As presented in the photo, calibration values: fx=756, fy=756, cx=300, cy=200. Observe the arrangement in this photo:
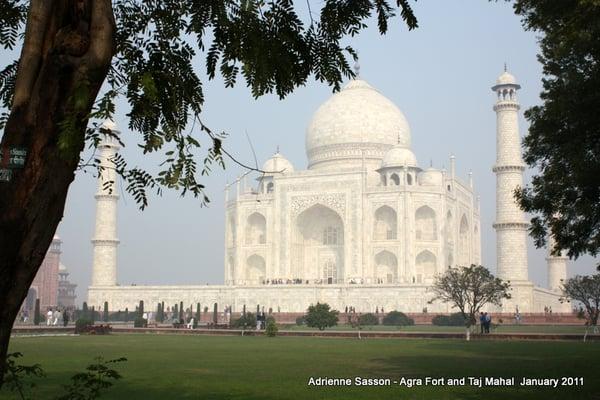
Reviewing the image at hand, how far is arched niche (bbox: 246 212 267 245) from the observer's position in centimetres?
4053

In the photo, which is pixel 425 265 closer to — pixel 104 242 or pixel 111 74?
pixel 104 242

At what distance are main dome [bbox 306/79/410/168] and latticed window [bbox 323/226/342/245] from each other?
3910 millimetres

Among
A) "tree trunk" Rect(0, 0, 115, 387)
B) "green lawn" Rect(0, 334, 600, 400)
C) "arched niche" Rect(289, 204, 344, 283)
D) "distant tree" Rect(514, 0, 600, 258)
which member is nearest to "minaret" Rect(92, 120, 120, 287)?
"arched niche" Rect(289, 204, 344, 283)

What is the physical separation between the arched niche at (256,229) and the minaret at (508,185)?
1246 centimetres

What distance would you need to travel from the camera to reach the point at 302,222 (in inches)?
1556

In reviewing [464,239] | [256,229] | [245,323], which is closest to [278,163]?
[256,229]

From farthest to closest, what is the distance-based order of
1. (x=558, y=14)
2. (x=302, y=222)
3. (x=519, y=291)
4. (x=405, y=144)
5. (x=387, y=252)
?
(x=405, y=144) < (x=302, y=222) < (x=387, y=252) < (x=519, y=291) < (x=558, y=14)

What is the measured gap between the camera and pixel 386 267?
37406 mm

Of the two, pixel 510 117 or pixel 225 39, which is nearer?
pixel 225 39

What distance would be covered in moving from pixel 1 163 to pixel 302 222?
121ft

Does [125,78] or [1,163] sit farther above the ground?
[125,78]

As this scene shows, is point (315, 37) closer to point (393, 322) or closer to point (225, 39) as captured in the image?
point (225, 39)

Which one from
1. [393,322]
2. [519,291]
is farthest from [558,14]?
[519,291]

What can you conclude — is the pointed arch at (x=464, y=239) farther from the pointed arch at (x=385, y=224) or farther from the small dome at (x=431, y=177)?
the pointed arch at (x=385, y=224)
